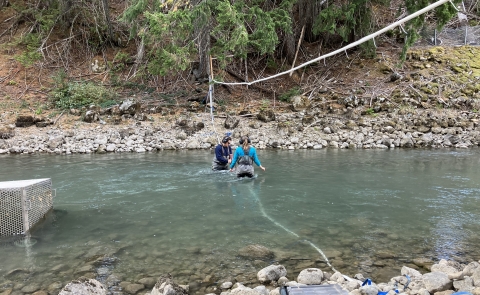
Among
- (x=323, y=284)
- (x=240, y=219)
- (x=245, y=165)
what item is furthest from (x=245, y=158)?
(x=323, y=284)

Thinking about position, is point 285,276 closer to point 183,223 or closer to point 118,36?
point 183,223

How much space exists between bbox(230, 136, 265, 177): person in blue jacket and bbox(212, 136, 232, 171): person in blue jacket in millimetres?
606

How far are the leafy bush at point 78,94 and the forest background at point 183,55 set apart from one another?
0.15ft

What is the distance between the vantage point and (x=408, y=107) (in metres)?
16.3

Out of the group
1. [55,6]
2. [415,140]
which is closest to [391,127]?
[415,140]

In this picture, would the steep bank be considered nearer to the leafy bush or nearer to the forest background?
the forest background

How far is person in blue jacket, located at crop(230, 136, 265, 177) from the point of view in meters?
8.92

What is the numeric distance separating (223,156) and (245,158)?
3.10ft

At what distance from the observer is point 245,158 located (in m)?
8.92

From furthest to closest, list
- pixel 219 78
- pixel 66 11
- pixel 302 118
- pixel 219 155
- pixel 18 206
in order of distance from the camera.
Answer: pixel 66 11 < pixel 302 118 < pixel 219 78 < pixel 219 155 < pixel 18 206

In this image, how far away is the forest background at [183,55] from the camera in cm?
1439

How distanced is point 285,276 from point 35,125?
14.1 m

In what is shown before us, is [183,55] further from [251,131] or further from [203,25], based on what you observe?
[251,131]

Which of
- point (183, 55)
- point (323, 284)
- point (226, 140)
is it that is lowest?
point (323, 284)
